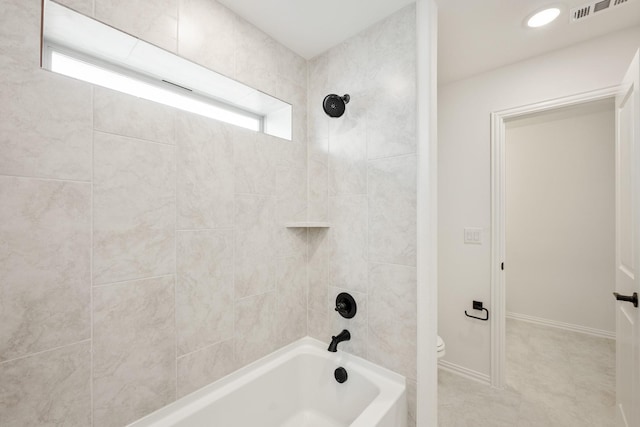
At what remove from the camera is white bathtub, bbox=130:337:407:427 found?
1145 millimetres

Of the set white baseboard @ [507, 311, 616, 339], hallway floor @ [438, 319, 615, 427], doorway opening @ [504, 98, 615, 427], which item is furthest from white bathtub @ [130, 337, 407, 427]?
white baseboard @ [507, 311, 616, 339]

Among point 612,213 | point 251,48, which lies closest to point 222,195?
point 251,48

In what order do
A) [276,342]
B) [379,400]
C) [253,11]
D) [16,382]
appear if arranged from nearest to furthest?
[16,382]
[379,400]
[253,11]
[276,342]

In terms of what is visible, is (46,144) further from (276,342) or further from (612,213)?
(612,213)

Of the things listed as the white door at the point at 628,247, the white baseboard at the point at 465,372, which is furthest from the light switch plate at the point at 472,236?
the white baseboard at the point at 465,372

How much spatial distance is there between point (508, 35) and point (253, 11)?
1623mm

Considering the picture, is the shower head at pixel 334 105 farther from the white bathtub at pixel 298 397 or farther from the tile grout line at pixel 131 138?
the white bathtub at pixel 298 397

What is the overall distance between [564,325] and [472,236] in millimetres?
2246

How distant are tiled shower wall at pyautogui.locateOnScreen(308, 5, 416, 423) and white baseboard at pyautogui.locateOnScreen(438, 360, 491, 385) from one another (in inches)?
45.7

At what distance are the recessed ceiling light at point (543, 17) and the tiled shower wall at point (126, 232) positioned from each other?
5.30 ft

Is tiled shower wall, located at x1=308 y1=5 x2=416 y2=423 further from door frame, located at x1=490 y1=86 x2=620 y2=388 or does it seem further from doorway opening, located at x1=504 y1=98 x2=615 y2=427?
doorway opening, located at x1=504 y1=98 x2=615 y2=427

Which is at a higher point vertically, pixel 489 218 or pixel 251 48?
pixel 251 48

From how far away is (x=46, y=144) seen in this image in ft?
2.79

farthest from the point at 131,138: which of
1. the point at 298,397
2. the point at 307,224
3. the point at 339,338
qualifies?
the point at 298,397
